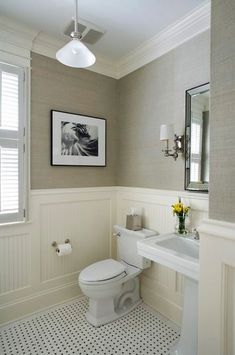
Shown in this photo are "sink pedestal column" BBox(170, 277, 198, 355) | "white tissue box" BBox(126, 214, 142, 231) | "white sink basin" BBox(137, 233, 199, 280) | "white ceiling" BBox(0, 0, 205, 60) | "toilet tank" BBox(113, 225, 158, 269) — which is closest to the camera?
"white sink basin" BBox(137, 233, 199, 280)

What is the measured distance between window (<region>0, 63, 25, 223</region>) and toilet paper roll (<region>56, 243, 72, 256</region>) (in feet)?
1.51

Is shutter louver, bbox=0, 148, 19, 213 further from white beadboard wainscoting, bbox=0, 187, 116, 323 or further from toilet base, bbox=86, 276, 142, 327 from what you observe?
toilet base, bbox=86, 276, 142, 327

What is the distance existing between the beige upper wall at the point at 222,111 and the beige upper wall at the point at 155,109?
0.72 metres

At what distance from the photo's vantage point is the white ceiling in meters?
1.68

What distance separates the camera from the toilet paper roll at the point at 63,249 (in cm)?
218

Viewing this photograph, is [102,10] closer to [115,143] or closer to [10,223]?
[115,143]

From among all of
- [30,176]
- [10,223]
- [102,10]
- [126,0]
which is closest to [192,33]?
[126,0]

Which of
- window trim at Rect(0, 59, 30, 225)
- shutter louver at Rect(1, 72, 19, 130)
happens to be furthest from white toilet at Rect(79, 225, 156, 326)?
shutter louver at Rect(1, 72, 19, 130)

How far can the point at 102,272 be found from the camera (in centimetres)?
199

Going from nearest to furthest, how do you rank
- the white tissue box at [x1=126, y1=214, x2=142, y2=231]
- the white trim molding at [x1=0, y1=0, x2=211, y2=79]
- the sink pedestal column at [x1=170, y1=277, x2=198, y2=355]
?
the sink pedestal column at [x1=170, y1=277, x2=198, y2=355] < the white trim molding at [x1=0, y1=0, x2=211, y2=79] < the white tissue box at [x1=126, y1=214, x2=142, y2=231]

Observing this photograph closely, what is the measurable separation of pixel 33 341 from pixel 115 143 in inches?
79.9

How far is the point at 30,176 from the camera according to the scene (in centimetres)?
209

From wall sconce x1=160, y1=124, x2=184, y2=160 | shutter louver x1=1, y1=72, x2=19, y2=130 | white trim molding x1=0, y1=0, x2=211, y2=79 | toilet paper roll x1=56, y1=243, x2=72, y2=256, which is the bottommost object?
toilet paper roll x1=56, y1=243, x2=72, y2=256

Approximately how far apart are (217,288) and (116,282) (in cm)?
108
